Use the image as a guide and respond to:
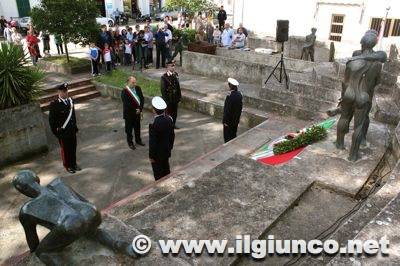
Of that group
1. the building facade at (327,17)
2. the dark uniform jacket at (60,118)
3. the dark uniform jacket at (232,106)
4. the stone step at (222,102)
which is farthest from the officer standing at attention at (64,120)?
the building facade at (327,17)

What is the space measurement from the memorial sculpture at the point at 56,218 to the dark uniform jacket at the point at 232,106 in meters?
4.55

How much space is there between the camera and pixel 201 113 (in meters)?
10.4

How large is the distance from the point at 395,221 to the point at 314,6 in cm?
1498

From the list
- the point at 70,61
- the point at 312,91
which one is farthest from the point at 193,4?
the point at 312,91

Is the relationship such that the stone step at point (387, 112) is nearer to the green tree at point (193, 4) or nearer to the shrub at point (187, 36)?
the shrub at point (187, 36)

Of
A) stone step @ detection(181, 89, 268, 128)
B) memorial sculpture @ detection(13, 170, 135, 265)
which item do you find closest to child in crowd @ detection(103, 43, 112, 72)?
stone step @ detection(181, 89, 268, 128)

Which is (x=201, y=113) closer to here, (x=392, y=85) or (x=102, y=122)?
(x=102, y=122)

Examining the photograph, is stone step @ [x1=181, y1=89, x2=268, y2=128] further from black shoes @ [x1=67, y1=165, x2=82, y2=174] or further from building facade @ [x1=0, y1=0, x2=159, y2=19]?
building facade @ [x1=0, y1=0, x2=159, y2=19]

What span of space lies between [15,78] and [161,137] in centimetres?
407

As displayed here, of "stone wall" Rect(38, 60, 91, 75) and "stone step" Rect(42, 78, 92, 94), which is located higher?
"stone wall" Rect(38, 60, 91, 75)

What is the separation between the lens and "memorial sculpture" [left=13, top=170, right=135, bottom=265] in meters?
2.84

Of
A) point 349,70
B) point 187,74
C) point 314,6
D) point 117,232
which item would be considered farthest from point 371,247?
point 314,6

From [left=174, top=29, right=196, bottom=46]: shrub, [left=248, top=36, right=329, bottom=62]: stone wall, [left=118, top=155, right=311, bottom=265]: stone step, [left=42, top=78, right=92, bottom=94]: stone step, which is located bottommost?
[left=42, top=78, right=92, bottom=94]: stone step

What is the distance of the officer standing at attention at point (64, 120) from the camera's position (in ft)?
22.2
